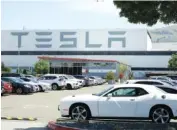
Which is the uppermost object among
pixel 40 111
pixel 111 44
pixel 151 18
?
pixel 111 44

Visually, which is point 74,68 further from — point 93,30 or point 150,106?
point 150,106

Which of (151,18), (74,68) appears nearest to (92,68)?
(74,68)

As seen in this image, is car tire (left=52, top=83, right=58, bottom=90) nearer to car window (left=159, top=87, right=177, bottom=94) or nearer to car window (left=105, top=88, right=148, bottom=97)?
car window (left=159, top=87, right=177, bottom=94)

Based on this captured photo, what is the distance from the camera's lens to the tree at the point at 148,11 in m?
9.88

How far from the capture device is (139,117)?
515 inches

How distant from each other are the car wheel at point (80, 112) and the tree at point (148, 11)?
4.05 m

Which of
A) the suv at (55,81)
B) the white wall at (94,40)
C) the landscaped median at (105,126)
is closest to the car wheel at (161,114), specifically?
Result: the landscaped median at (105,126)

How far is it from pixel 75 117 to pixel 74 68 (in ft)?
274

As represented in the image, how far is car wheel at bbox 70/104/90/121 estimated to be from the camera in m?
13.4

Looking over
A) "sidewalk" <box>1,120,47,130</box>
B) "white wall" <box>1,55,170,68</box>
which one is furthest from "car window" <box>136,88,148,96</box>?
"white wall" <box>1,55,170,68</box>

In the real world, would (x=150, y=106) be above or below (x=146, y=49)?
below

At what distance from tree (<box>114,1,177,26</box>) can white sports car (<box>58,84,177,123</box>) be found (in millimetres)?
3380

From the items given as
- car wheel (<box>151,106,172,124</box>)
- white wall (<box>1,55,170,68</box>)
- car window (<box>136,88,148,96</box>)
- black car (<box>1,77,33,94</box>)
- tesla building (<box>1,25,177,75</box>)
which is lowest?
car wheel (<box>151,106,172,124</box>)

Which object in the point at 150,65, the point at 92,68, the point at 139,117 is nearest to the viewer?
the point at 139,117
